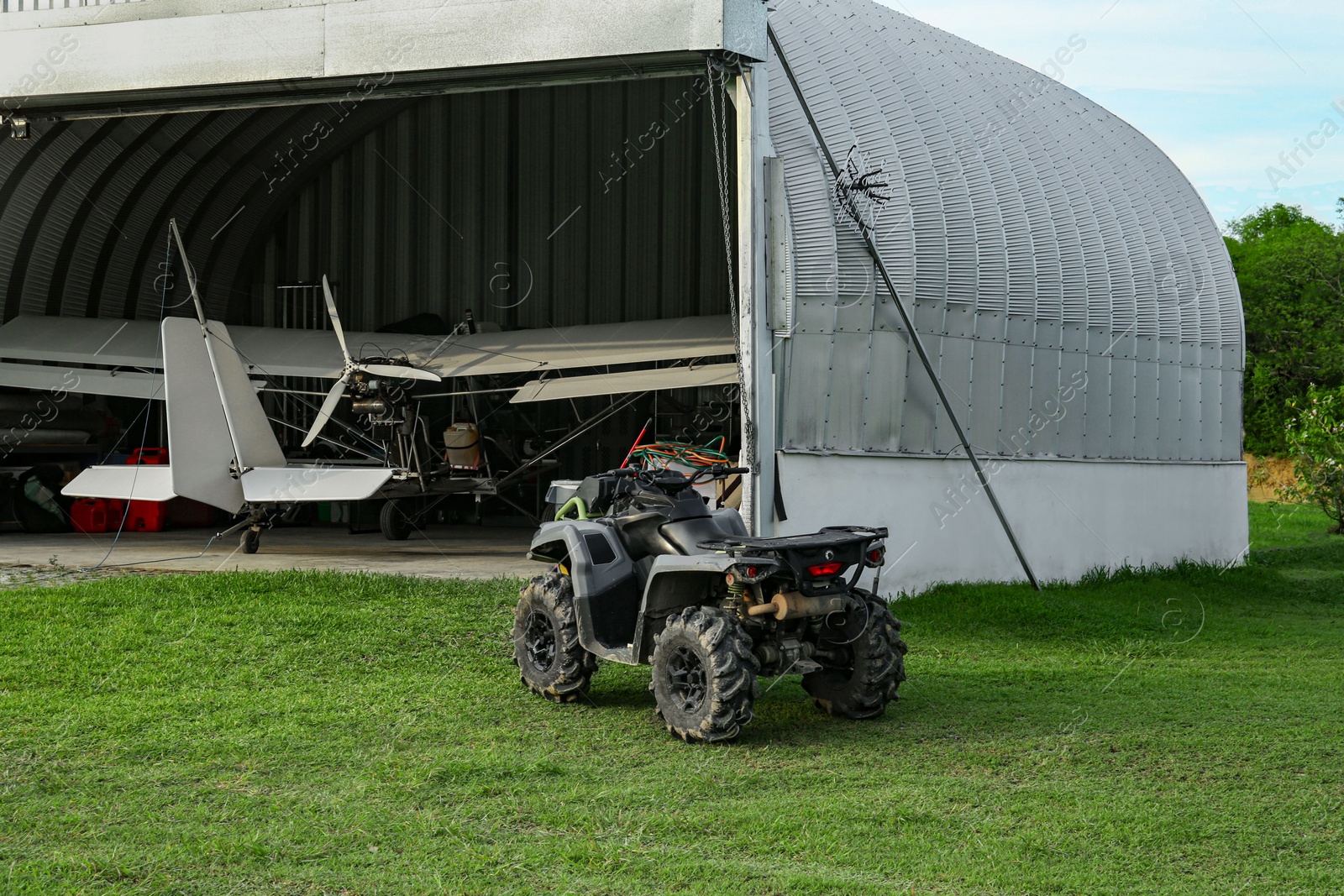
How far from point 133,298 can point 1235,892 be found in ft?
66.2

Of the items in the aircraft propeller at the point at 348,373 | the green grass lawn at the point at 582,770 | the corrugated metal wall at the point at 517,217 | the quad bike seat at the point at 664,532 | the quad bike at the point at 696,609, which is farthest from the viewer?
the corrugated metal wall at the point at 517,217

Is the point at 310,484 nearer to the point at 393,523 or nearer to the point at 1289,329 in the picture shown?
the point at 393,523

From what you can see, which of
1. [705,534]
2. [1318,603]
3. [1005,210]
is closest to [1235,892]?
[705,534]

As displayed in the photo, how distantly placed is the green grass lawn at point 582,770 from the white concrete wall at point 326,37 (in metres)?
4.96

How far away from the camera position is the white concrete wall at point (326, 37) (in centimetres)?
999

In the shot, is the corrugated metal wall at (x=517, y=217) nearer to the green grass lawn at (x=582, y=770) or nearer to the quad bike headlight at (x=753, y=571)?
the green grass lawn at (x=582, y=770)

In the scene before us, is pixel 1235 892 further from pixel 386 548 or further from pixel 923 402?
pixel 386 548

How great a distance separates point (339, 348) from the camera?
18516 mm

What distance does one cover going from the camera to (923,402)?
1262cm

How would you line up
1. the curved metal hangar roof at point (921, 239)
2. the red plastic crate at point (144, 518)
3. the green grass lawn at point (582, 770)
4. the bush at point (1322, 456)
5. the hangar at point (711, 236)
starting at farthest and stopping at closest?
the bush at point (1322, 456), the red plastic crate at point (144, 518), the curved metal hangar roof at point (921, 239), the hangar at point (711, 236), the green grass lawn at point (582, 770)

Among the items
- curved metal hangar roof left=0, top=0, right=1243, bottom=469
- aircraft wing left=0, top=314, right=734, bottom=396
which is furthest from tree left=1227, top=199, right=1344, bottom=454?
aircraft wing left=0, top=314, right=734, bottom=396

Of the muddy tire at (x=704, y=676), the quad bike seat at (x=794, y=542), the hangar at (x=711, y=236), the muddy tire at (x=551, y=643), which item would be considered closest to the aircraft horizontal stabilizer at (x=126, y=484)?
the hangar at (x=711, y=236)

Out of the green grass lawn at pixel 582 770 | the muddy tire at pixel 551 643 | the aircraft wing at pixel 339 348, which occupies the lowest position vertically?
the green grass lawn at pixel 582 770

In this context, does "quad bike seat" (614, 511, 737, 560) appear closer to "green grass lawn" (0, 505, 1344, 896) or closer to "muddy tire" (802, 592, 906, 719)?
"muddy tire" (802, 592, 906, 719)
